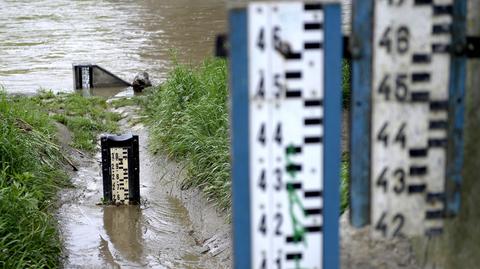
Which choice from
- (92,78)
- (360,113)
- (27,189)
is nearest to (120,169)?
(27,189)

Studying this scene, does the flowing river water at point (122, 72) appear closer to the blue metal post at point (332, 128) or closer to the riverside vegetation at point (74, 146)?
the riverside vegetation at point (74, 146)

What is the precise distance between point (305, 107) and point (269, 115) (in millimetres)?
112

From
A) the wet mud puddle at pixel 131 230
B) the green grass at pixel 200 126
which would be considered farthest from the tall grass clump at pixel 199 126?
the wet mud puddle at pixel 131 230

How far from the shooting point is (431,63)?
2328mm

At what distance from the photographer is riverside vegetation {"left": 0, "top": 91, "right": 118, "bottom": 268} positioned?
5.37m

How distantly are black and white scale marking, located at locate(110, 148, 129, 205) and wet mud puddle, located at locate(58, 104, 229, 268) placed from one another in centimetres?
10

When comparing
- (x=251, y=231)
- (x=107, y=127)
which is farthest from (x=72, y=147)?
(x=251, y=231)

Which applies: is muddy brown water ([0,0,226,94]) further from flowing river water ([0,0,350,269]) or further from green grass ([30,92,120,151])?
green grass ([30,92,120,151])

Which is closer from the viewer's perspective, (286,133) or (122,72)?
(286,133)

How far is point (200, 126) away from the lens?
816cm

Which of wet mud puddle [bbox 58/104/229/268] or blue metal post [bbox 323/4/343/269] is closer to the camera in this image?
blue metal post [bbox 323/4/343/269]

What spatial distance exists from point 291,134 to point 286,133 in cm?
2

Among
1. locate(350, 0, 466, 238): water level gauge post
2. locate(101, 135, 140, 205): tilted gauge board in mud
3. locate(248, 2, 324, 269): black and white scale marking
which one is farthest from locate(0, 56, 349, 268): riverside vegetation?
locate(248, 2, 324, 269): black and white scale marking

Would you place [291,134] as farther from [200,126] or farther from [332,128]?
[200,126]
